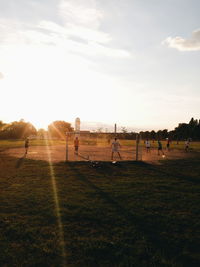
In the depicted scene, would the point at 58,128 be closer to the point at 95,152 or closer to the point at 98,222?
the point at 95,152

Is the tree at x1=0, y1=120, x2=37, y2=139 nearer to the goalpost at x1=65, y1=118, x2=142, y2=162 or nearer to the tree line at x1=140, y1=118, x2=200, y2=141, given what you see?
the tree line at x1=140, y1=118, x2=200, y2=141

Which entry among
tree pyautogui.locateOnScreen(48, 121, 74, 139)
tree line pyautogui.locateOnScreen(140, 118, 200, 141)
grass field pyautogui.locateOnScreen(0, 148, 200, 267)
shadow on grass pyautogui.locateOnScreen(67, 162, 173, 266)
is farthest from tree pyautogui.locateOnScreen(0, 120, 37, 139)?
shadow on grass pyautogui.locateOnScreen(67, 162, 173, 266)

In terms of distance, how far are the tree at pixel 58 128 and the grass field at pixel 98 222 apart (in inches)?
3881

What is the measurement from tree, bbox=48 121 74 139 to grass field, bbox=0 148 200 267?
323ft

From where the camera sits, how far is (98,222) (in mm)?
7285

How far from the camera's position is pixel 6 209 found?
8.27 metres

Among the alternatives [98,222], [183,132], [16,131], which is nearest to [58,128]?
[16,131]

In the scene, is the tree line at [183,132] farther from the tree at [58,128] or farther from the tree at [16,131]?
the tree at [16,131]

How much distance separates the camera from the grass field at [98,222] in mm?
5418

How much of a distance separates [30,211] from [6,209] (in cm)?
87

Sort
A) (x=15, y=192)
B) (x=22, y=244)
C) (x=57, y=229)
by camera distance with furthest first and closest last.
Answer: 1. (x=15, y=192)
2. (x=57, y=229)
3. (x=22, y=244)

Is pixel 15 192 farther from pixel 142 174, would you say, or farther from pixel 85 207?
pixel 142 174

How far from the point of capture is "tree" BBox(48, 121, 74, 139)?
112 m

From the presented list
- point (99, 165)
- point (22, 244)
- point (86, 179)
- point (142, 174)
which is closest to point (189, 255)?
point (22, 244)
